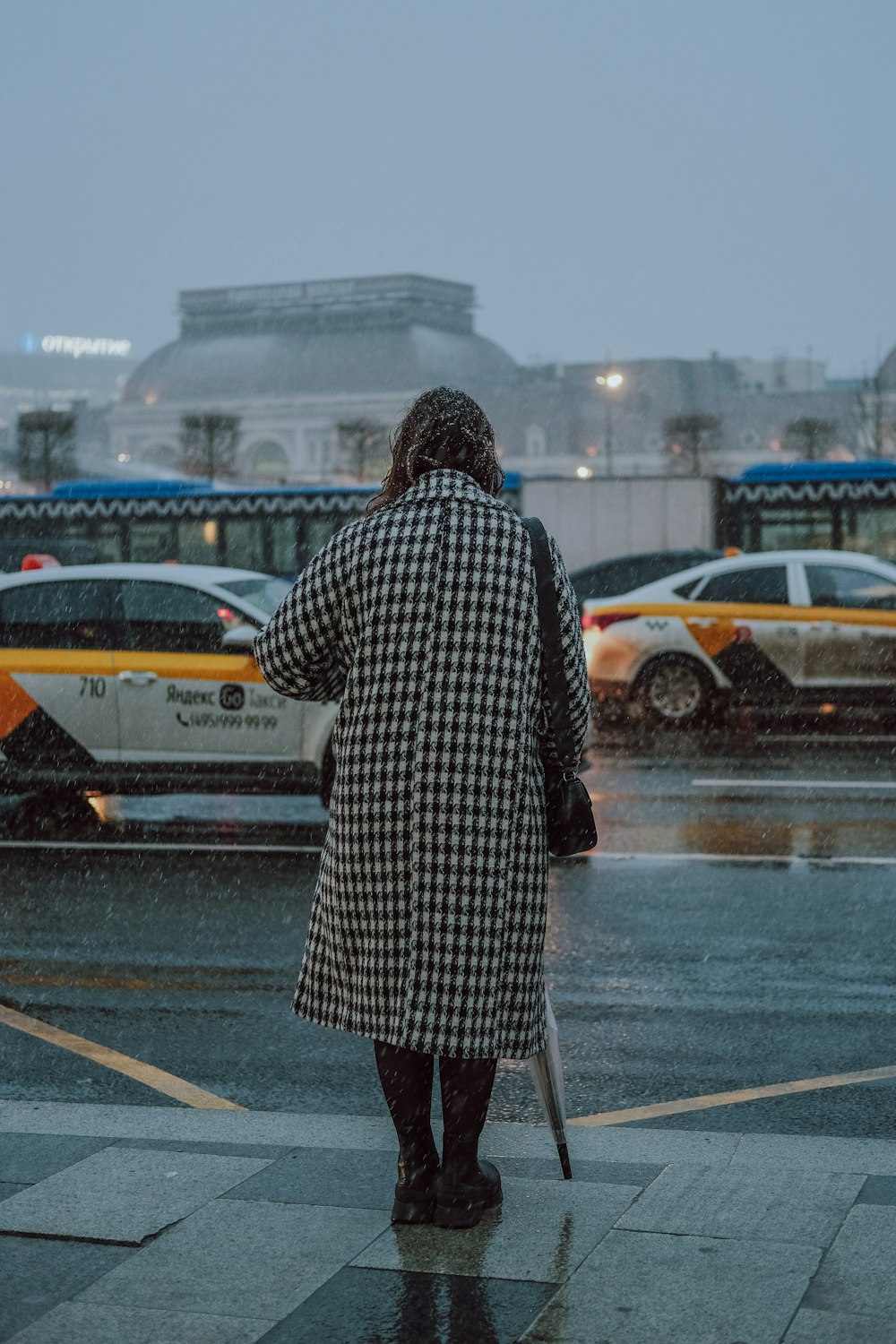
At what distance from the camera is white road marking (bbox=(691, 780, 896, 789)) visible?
11617 mm

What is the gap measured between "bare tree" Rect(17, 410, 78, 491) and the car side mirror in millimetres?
67696

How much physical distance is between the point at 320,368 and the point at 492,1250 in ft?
461

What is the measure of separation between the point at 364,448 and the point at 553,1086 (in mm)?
94131

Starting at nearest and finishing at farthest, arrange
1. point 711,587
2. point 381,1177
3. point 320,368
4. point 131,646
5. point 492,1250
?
point 492,1250 < point 381,1177 < point 131,646 < point 711,587 < point 320,368

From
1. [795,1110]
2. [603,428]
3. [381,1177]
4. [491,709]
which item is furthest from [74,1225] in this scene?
[603,428]

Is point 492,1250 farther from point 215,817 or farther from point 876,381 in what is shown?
point 876,381

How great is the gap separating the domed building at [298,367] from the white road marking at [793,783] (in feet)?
388

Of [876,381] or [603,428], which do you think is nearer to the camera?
[876,381]

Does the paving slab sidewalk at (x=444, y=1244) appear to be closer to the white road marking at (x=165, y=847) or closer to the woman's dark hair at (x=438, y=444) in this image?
Answer: the woman's dark hair at (x=438, y=444)

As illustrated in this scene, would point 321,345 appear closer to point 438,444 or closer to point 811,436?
point 811,436

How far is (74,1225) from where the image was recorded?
3.69 meters

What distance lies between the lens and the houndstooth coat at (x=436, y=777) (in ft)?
11.7

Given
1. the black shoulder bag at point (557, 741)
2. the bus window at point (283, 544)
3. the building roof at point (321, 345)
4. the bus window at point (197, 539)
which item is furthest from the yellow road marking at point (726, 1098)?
the building roof at point (321, 345)

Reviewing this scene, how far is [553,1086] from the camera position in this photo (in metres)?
3.92
